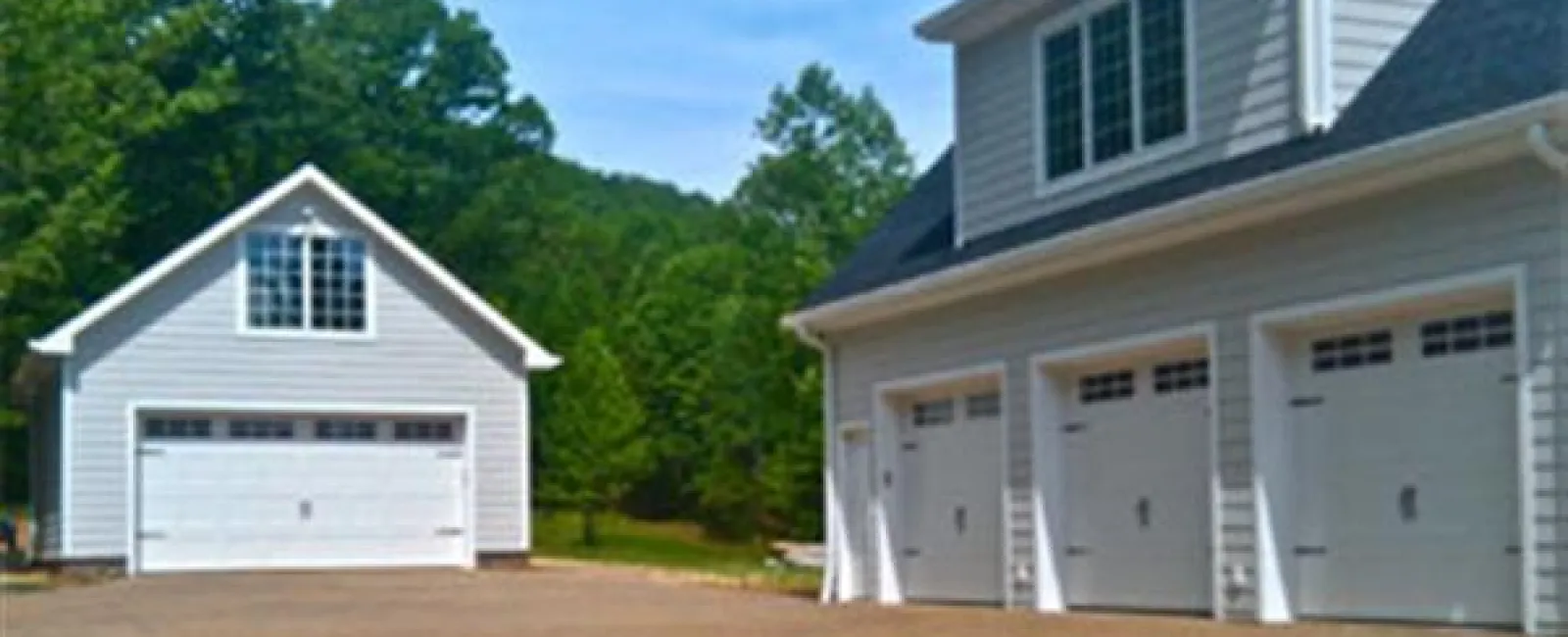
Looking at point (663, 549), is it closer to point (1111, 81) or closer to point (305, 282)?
point (305, 282)

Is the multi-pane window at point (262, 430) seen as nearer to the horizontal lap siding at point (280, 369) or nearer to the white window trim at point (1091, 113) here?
the horizontal lap siding at point (280, 369)

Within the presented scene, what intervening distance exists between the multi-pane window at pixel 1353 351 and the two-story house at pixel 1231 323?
20mm

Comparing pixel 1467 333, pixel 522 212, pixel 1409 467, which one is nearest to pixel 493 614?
pixel 1409 467

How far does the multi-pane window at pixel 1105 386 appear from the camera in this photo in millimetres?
15773

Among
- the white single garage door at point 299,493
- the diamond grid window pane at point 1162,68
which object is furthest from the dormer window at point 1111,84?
the white single garage door at point 299,493

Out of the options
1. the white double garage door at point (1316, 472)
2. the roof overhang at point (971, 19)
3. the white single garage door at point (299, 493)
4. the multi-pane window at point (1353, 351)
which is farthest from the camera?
the white single garage door at point (299, 493)

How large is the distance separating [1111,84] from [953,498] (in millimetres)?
4204

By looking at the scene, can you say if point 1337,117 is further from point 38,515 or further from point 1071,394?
point 38,515

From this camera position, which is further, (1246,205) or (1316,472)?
(1246,205)

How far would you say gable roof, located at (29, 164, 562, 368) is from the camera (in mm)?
27109

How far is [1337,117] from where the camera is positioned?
13.6 meters

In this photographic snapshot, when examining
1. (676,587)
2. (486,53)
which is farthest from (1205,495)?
(486,53)

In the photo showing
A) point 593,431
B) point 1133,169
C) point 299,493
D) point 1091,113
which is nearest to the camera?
point 1133,169

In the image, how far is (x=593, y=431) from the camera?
138ft
